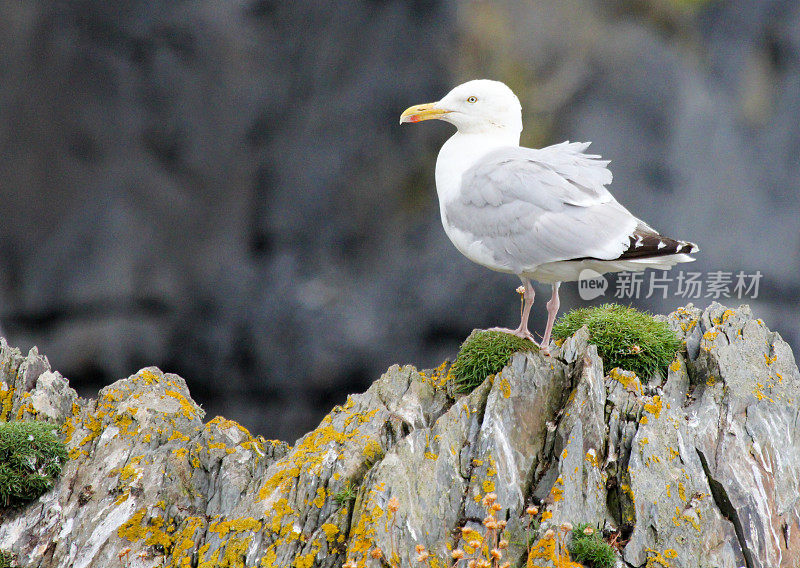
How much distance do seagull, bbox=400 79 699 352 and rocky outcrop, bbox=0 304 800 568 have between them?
41.0 inches

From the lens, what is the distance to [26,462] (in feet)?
26.1

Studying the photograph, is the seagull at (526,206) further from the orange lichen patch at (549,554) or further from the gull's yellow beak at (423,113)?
the orange lichen patch at (549,554)

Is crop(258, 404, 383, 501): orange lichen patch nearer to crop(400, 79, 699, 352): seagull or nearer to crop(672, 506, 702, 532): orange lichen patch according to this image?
crop(400, 79, 699, 352): seagull

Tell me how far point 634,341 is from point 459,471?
2.72 m

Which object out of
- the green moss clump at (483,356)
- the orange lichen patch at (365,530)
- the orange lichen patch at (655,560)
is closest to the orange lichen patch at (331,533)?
the orange lichen patch at (365,530)

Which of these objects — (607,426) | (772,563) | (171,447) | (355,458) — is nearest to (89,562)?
(171,447)

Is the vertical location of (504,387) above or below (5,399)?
below

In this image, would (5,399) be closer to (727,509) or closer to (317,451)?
(317,451)

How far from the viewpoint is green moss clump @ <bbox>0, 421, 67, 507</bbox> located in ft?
26.0

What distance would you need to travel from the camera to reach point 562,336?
9469 mm

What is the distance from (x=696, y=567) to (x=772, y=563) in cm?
86

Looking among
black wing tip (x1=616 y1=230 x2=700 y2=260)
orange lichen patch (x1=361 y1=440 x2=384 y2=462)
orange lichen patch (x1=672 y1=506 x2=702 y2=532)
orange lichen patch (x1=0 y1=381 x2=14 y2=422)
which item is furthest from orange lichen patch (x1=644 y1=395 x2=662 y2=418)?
orange lichen patch (x1=0 y1=381 x2=14 y2=422)

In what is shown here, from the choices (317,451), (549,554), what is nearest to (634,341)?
(549,554)

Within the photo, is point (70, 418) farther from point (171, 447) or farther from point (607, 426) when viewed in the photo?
point (607, 426)
